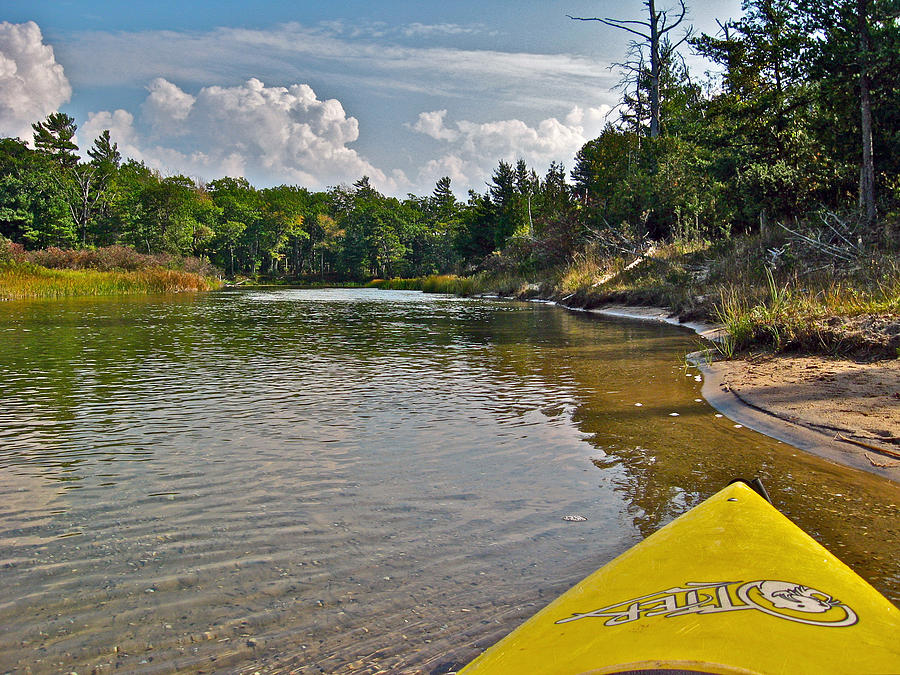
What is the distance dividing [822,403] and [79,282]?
39.0 m

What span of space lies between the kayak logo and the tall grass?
35401mm

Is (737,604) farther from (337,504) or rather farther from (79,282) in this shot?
(79,282)

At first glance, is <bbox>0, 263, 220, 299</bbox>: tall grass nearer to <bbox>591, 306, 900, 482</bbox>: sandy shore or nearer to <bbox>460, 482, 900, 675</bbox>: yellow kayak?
<bbox>591, 306, 900, 482</bbox>: sandy shore

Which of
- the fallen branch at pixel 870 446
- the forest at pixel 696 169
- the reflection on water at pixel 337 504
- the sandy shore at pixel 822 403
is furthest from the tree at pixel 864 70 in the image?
the fallen branch at pixel 870 446

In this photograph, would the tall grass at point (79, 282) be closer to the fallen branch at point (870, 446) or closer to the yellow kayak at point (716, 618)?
the fallen branch at point (870, 446)

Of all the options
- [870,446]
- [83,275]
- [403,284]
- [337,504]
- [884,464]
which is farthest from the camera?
[403,284]

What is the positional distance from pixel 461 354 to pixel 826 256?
8.91m

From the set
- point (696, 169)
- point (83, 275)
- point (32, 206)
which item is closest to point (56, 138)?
point (32, 206)

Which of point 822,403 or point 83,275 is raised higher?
point 83,275

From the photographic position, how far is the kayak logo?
6.03 feet

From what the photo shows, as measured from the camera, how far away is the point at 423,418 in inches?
256

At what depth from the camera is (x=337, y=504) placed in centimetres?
407

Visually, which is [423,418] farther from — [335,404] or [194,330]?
[194,330]

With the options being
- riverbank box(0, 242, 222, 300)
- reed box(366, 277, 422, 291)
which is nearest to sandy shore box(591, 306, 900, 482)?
riverbank box(0, 242, 222, 300)
